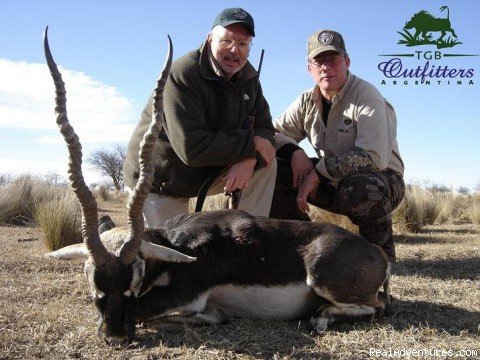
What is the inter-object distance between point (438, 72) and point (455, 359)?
8821mm

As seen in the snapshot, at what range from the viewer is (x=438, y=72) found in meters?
10.9

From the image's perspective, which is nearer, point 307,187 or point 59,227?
point 307,187

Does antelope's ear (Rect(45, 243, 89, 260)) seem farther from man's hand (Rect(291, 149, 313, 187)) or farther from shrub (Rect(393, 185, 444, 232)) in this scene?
shrub (Rect(393, 185, 444, 232))

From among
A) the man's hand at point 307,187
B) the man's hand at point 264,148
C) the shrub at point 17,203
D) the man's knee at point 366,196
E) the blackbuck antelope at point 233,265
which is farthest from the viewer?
the shrub at point 17,203

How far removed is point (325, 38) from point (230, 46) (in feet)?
5.36

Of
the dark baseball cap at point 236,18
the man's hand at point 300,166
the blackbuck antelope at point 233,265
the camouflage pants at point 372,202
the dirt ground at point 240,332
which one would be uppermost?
the dark baseball cap at point 236,18

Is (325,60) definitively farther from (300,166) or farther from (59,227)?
(59,227)

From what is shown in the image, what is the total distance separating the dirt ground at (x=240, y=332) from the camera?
→ 3.53m

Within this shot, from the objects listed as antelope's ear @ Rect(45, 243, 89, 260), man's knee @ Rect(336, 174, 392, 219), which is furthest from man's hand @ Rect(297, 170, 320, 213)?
antelope's ear @ Rect(45, 243, 89, 260)

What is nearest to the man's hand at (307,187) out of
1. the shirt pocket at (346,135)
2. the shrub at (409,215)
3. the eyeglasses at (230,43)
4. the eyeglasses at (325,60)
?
the shirt pocket at (346,135)

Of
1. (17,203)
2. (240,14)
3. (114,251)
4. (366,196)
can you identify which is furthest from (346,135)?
(17,203)

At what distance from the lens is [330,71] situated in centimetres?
704

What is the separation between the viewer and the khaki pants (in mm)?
6598

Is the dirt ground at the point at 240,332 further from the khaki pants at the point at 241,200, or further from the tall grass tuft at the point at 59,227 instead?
the tall grass tuft at the point at 59,227
